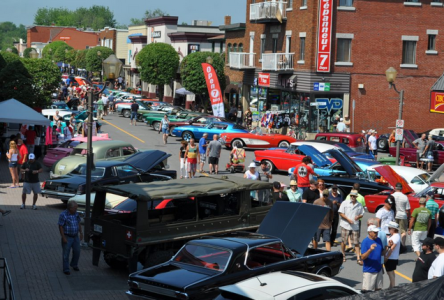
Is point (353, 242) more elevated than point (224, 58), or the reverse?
point (224, 58)

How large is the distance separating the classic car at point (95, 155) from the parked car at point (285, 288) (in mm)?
15290

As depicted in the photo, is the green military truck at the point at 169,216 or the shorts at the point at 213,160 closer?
the green military truck at the point at 169,216

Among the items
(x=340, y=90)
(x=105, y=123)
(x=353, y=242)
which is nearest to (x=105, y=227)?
(x=353, y=242)

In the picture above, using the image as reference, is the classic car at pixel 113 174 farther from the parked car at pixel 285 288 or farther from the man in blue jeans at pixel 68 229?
the parked car at pixel 285 288

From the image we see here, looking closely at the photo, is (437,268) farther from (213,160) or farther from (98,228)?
(213,160)

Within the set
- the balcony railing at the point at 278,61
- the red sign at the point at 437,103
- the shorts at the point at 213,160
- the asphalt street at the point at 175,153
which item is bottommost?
the asphalt street at the point at 175,153

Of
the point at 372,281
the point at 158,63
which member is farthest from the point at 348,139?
the point at 158,63

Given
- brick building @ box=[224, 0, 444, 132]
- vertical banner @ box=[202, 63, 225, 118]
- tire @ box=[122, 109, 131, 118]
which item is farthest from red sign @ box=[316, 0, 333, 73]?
tire @ box=[122, 109, 131, 118]

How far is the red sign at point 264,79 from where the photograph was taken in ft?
163

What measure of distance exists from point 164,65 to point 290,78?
27.0 meters

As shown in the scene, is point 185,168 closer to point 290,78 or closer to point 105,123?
point 290,78

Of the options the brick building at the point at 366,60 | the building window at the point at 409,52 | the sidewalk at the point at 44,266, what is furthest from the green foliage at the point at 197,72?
the sidewalk at the point at 44,266

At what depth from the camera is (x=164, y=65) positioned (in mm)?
70375

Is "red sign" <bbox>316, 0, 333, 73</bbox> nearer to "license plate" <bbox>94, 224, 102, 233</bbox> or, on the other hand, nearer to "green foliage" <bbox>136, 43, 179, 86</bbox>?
"green foliage" <bbox>136, 43, 179, 86</bbox>
